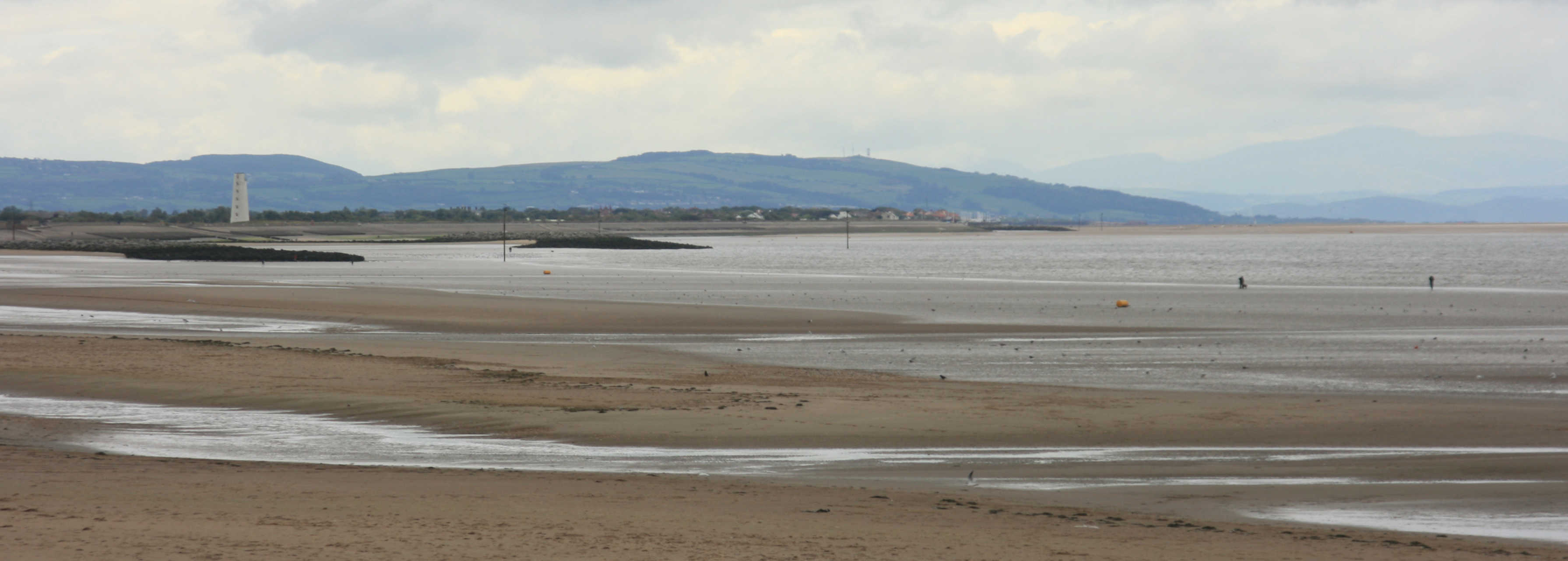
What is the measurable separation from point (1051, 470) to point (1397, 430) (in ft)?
15.7

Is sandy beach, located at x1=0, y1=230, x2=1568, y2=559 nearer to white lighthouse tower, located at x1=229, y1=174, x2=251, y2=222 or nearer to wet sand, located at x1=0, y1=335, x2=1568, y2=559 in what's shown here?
wet sand, located at x1=0, y1=335, x2=1568, y2=559

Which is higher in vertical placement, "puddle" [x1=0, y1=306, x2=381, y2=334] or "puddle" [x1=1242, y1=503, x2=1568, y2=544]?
"puddle" [x1=1242, y1=503, x2=1568, y2=544]

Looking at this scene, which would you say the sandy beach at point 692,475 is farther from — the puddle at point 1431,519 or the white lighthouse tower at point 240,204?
the white lighthouse tower at point 240,204

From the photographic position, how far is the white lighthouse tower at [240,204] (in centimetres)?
15875

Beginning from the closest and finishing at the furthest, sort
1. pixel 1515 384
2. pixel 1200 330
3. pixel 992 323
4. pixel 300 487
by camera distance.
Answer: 1. pixel 300 487
2. pixel 1515 384
3. pixel 1200 330
4. pixel 992 323

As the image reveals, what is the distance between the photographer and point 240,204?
161750 mm

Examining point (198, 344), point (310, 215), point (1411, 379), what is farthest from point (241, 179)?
point (1411, 379)

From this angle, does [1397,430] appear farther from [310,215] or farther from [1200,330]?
[310,215]

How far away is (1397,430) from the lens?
1284cm

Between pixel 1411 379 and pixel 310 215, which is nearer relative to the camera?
pixel 1411 379

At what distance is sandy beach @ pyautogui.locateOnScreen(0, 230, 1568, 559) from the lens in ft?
24.3

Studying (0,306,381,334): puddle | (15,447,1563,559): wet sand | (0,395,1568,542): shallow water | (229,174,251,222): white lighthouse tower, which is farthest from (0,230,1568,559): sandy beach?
(229,174,251,222): white lighthouse tower

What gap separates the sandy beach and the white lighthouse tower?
149 metres

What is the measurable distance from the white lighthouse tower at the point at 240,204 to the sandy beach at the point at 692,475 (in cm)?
14879
